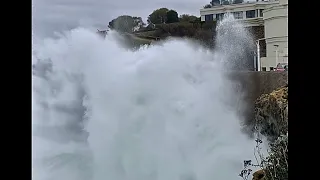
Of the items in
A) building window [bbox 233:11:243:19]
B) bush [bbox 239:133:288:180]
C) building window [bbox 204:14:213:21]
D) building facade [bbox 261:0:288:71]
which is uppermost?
building window [bbox 233:11:243:19]

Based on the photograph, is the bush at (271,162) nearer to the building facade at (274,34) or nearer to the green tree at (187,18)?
the building facade at (274,34)

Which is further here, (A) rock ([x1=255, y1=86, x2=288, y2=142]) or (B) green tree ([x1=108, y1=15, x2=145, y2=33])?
(B) green tree ([x1=108, y1=15, x2=145, y2=33])

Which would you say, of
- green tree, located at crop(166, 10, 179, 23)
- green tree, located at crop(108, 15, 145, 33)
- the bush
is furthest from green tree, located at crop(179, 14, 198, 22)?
the bush

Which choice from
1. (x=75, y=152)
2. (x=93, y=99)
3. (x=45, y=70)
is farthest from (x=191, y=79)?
(x=45, y=70)

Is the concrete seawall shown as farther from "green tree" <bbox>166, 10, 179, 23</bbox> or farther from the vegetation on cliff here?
"green tree" <bbox>166, 10, 179, 23</bbox>

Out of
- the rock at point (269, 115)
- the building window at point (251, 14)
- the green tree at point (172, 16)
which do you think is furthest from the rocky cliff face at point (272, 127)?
the green tree at point (172, 16)

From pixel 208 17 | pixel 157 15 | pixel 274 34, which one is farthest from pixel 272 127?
pixel 157 15

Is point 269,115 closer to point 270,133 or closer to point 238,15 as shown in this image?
point 270,133

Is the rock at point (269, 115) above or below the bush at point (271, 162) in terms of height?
above
